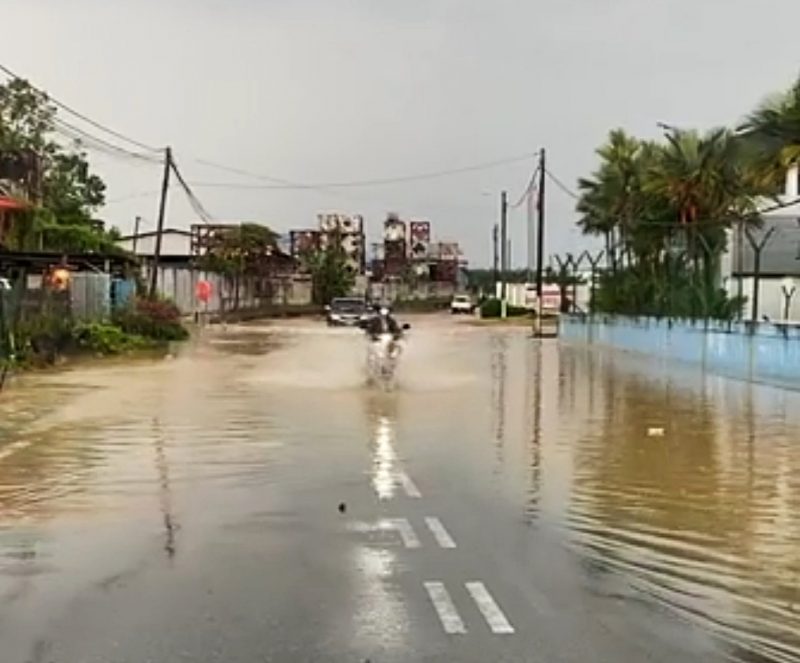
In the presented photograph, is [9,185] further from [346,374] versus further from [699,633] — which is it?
[699,633]

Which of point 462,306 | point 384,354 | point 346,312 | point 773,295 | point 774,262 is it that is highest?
point 774,262

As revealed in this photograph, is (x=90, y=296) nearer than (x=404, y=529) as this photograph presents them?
No

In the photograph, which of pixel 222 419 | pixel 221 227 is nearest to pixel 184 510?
pixel 222 419

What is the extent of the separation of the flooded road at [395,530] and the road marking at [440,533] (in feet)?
0.14

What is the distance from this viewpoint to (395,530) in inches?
450

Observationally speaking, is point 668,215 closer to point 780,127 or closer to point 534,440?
point 780,127

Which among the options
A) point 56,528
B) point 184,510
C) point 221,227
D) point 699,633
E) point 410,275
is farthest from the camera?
point 410,275

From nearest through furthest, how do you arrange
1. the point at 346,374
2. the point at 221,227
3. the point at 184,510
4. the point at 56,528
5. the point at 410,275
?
1. the point at 56,528
2. the point at 184,510
3. the point at 346,374
4. the point at 221,227
5. the point at 410,275

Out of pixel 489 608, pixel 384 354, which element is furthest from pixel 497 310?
pixel 489 608

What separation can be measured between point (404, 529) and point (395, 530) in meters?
0.09

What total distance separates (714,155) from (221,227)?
53.3m

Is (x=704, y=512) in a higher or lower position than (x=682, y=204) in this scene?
lower

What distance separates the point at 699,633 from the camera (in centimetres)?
796

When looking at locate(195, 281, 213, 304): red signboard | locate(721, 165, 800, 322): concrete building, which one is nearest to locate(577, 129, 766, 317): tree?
locate(721, 165, 800, 322): concrete building
